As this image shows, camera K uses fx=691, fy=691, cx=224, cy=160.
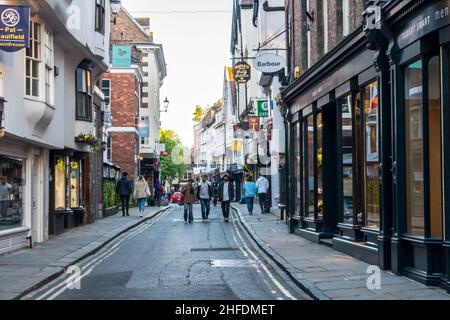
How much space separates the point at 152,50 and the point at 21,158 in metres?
44.2

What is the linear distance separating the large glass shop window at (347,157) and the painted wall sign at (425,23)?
366 cm

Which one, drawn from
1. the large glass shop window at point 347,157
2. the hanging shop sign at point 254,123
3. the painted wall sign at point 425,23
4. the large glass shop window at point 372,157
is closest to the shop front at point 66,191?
the large glass shop window at point 347,157

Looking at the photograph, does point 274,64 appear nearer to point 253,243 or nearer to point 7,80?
point 253,243

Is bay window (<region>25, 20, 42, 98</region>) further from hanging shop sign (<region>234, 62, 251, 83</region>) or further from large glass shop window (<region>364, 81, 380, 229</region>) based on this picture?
hanging shop sign (<region>234, 62, 251, 83</region>)

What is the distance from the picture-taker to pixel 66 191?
21.8 m

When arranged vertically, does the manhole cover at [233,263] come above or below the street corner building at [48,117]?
below

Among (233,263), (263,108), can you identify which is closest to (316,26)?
(233,263)

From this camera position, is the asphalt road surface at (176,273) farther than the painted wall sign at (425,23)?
Yes

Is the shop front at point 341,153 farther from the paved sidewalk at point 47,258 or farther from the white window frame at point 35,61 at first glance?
the white window frame at point 35,61

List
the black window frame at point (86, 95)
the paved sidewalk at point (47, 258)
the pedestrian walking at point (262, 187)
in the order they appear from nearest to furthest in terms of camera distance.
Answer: the paved sidewalk at point (47, 258) → the black window frame at point (86, 95) → the pedestrian walking at point (262, 187)

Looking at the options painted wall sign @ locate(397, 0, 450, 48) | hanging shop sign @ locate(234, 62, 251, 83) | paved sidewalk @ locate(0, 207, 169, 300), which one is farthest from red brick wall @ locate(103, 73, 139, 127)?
painted wall sign @ locate(397, 0, 450, 48)

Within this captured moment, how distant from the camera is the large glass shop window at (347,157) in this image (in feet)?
48.6

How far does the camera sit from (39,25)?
16672 millimetres
